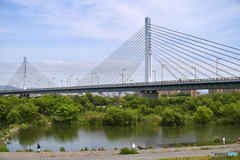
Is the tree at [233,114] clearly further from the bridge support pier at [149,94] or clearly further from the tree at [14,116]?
the tree at [14,116]

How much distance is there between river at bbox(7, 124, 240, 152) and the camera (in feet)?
83.3

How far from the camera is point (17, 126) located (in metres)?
35.9

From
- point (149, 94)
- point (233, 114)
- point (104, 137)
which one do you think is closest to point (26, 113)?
point (104, 137)

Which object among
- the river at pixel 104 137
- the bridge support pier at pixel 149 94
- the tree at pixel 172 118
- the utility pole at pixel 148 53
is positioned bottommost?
the river at pixel 104 137

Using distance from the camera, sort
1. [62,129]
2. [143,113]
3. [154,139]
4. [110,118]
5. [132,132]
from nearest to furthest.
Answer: [154,139]
[132,132]
[62,129]
[110,118]
[143,113]

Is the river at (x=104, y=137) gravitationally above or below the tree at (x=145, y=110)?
below

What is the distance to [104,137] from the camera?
96.4ft

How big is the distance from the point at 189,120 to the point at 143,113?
8245 millimetres

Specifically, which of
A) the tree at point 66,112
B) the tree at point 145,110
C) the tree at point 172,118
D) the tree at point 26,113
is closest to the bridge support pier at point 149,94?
the tree at point 145,110

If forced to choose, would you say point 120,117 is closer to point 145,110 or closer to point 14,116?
point 145,110

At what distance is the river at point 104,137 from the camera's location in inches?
1000

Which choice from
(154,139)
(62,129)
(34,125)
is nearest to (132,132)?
(154,139)

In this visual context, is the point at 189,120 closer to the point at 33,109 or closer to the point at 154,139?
the point at 154,139

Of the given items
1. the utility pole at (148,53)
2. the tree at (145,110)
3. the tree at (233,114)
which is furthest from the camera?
the utility pole at (148,53)
